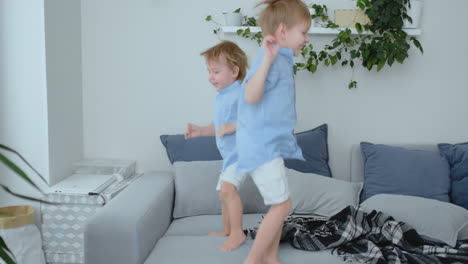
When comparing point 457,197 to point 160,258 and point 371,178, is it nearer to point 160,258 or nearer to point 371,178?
point 371,178

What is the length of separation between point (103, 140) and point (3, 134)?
59cm

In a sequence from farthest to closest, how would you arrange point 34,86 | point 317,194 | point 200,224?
point 34,86 → point 317,194 → point 200,224

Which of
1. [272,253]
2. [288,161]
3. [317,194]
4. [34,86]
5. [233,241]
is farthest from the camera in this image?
[288,161]

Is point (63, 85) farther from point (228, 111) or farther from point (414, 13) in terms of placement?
point (414, 13)

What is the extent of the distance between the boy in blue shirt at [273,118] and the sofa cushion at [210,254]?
0.50ft

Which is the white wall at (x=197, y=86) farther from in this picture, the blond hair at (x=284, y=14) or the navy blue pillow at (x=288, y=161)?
the blond hair at (x=284, y=14)

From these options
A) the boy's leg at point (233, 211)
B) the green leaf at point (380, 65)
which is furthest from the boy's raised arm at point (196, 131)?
the green leaf at point (380, 65)

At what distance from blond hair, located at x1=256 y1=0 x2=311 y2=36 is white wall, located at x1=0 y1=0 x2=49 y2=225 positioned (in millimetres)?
1359

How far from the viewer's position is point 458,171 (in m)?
2.77

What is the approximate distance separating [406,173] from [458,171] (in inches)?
11.2

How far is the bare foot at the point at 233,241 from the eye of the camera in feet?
6.77

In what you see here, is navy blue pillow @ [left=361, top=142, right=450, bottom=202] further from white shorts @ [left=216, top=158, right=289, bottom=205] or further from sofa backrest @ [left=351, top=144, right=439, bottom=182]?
white shorts @ [left=216, top=158, right=289, bottom=205]

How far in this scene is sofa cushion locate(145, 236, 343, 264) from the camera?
6.41 feet

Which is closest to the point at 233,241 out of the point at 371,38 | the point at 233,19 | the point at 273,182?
the point at 273,182
